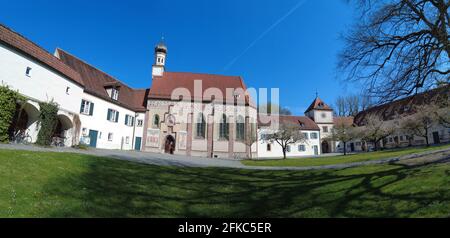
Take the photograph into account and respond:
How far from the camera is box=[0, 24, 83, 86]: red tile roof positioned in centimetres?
1699

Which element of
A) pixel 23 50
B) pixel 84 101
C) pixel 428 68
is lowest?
pixel 428 68

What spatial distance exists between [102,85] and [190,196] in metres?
27.7

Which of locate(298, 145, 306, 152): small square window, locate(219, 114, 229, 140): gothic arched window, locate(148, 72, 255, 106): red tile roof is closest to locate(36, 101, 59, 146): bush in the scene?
locate(148, 72, 255, 106): red tile roof

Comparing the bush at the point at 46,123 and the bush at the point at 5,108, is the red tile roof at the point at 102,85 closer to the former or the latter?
the bush at the point at 46,123

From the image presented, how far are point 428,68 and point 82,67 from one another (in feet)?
109

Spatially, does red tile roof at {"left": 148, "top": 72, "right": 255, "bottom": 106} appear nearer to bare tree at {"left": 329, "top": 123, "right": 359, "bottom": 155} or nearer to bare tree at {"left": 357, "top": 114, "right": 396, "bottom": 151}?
bare tree at {"left": 329, "top": 123, "right": 359, "bottom": 155}

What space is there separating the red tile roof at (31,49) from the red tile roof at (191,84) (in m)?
14.3

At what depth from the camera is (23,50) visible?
58.9 feet

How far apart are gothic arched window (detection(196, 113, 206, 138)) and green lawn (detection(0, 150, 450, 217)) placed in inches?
1002

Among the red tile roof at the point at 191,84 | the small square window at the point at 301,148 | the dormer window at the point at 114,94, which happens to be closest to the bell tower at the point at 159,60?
the red tile roof at the point at 191,84

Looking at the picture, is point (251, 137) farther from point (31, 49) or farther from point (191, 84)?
point (31, 49)

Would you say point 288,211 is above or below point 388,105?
below

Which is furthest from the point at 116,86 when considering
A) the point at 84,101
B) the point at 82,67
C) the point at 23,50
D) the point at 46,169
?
the point at 46,169
